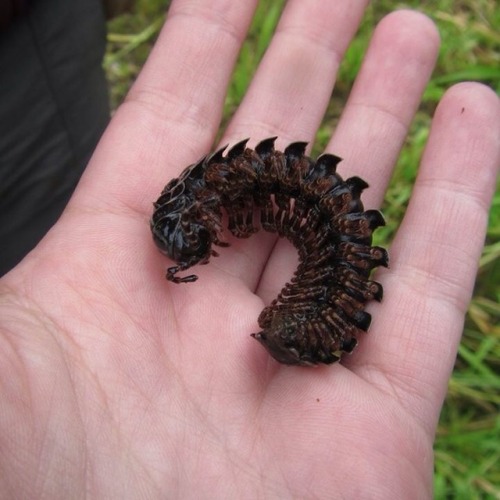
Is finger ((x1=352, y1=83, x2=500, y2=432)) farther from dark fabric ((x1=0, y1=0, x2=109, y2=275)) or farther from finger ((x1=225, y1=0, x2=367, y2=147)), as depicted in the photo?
dark fabric ((x1=0, y1=0, x2=109, y2=275))

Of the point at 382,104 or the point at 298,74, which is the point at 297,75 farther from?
the point at 382,104

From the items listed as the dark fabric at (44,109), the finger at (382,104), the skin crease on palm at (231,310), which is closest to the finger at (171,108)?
the skin crease on palm at (231,310)

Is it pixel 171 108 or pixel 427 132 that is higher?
pixel 427 132

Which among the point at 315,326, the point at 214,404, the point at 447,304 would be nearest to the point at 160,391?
the point at 214,404

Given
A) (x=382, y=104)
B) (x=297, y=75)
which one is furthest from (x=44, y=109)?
(x=382, y=104)

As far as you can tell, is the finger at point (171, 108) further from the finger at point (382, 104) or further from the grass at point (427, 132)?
the grass at point (427, 132)

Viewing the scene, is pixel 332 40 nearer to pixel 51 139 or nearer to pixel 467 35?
pixel 51 139

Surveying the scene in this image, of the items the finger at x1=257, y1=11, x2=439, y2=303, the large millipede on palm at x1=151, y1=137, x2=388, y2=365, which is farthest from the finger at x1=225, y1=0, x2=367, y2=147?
the large millipede on palm at x1=151, y1=137, x2=388, y2=365
